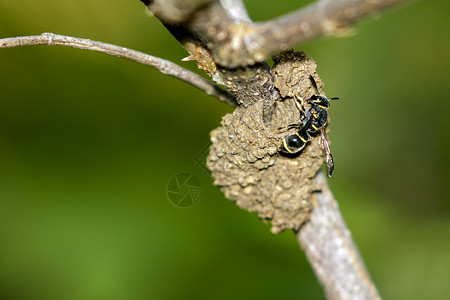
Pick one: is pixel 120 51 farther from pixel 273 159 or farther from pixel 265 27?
pixel 273 159

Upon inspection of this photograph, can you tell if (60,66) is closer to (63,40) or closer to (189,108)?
(189,108)

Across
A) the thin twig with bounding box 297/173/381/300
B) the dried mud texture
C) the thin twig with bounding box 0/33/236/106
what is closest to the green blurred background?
the dried mud texture

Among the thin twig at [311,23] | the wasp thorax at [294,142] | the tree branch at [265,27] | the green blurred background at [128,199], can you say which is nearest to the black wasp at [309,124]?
the wasp thorax at [294,142]

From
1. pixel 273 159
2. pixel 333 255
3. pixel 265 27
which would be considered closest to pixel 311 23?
pixel 265 27

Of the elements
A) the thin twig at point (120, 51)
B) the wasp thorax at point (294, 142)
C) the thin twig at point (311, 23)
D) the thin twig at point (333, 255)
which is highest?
the thin twig at point (120, 51)

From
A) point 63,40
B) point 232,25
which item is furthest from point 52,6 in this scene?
point 232,25

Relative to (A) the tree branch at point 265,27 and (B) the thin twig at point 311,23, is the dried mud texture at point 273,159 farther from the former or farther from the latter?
(B) the thin twig at point 311,23

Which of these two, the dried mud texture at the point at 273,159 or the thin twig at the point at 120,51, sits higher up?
the thin twig at the point at 120,51

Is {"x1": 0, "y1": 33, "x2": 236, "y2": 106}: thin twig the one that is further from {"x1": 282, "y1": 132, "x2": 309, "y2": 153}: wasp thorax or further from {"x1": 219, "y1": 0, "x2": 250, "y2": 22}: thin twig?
{"x1": 219, "y1": 0, "x2": 250, "y2": 22}: thin twig
